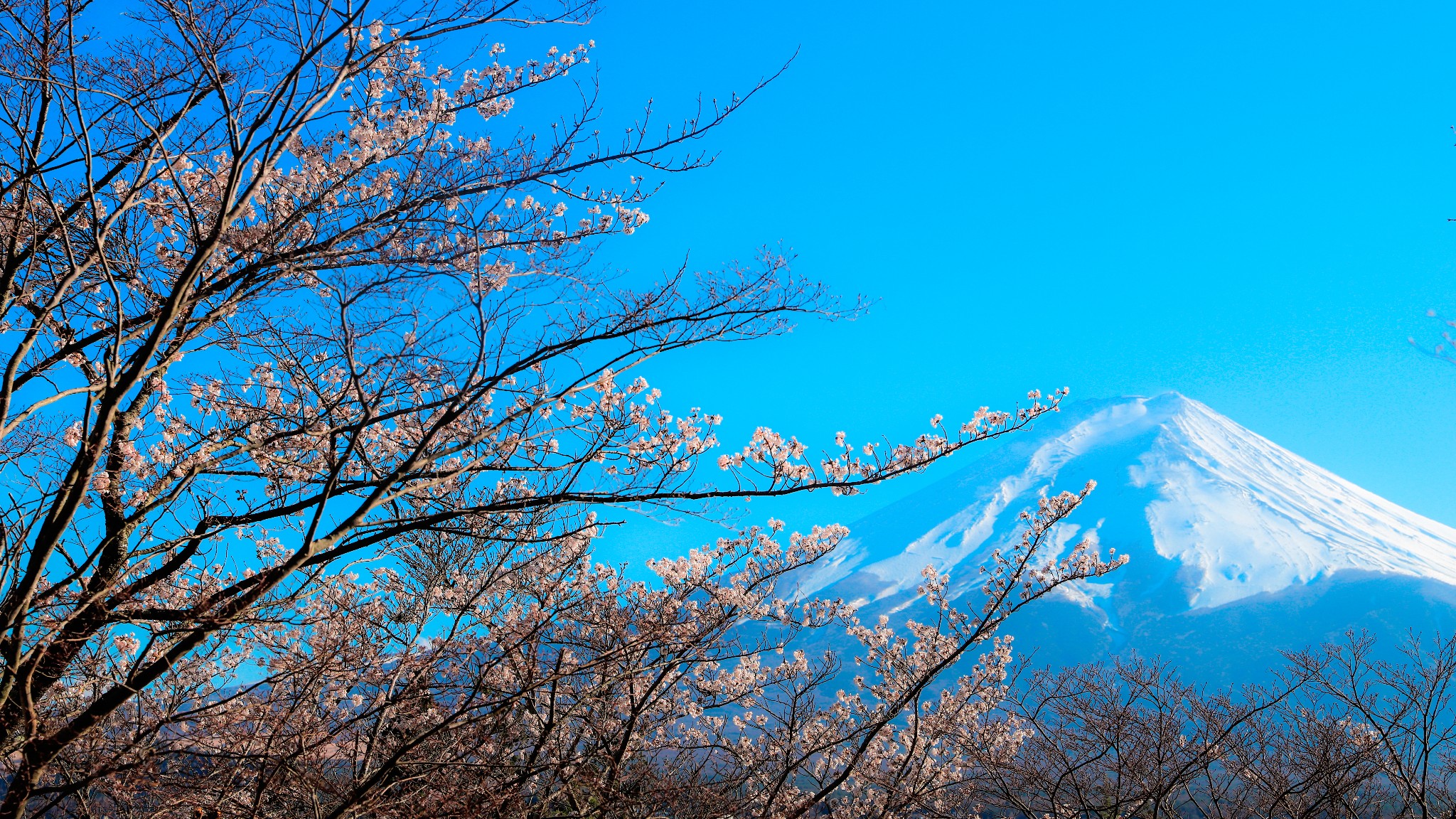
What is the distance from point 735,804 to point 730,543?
2.21 meters

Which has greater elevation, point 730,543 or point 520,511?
point 730,543

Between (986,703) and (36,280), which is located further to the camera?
(986,703)

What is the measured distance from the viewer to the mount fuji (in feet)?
259

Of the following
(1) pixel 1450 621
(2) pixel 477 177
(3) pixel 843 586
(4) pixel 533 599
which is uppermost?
(3) pixel 843 586

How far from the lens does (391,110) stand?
422cm

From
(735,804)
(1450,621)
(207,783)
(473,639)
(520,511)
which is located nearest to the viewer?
(520,511)

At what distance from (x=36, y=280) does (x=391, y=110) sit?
75.4 inches

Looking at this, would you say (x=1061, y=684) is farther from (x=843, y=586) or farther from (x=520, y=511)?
(x=843, y=586)

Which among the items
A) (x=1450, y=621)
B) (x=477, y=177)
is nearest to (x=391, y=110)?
(x=477, y=177)

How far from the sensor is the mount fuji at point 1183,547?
7881 centimetres

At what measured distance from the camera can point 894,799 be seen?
7.34 m

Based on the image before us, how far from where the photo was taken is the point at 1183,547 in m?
114

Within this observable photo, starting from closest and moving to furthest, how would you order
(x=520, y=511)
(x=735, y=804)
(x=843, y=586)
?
(x=520, y=511) < (x=735, y=804) < (x=843, y=586)

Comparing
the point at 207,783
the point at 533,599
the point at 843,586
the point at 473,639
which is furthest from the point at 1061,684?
the point at 843,586
